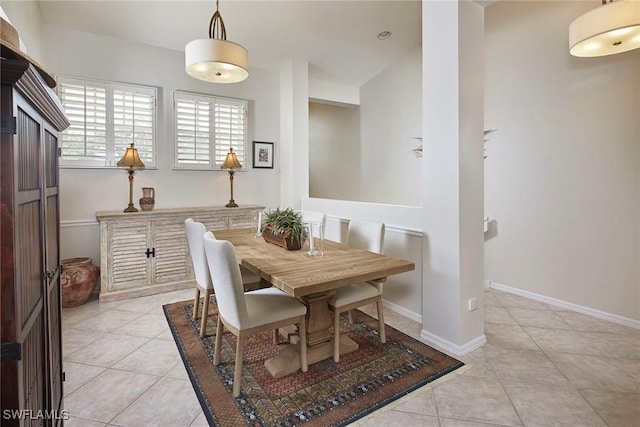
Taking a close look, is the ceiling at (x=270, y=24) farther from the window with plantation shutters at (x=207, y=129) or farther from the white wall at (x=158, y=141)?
the window with plantation shutters at (x=207, y=129)

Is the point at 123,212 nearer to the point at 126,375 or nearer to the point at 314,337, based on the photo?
the point at 126,375

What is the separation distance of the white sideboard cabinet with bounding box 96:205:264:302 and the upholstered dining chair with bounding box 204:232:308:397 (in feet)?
6.39

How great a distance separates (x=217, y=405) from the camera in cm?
182

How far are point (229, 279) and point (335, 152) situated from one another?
504 centimetres

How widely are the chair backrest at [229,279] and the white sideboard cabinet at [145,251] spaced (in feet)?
6.94

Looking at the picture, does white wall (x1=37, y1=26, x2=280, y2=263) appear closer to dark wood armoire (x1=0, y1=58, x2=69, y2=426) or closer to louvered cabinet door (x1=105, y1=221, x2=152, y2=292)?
louvered cabinet door (x1=105, y1=221, x2=152, y2=292)

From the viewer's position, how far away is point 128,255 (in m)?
3.56

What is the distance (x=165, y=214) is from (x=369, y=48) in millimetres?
3535

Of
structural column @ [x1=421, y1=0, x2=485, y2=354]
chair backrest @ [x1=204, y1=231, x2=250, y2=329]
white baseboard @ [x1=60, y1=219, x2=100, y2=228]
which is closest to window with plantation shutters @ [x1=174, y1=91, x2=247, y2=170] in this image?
white baseboard @ [x1=60, y1=219, x2=100, y2=228]

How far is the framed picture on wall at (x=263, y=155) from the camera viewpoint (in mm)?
4746

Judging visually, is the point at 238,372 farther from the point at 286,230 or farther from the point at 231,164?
the point at 231,164

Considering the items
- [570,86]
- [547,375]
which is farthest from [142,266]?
[570,86]

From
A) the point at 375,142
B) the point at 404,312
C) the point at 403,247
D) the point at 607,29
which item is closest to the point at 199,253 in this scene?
the point at 403,247

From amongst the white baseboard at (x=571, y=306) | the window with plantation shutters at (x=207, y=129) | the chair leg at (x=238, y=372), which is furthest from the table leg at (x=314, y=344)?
the window with plantation shutters at (x=207, y=129)
